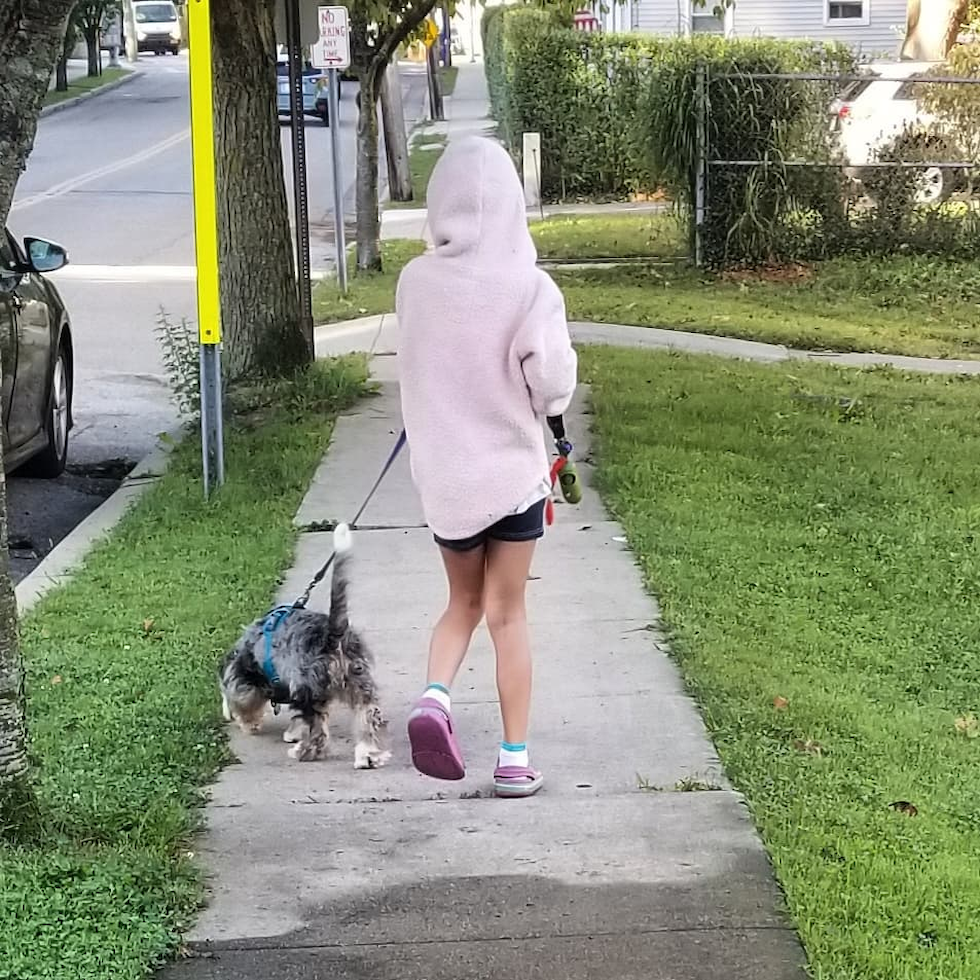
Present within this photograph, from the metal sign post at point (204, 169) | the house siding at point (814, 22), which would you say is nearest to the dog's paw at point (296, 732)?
the metal sign post at point (204, 169)

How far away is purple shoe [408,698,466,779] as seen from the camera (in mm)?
4246

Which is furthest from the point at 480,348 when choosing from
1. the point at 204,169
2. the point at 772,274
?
the point at 772,274

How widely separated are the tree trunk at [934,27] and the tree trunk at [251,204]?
15.8 m

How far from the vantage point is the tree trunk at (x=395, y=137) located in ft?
73.4

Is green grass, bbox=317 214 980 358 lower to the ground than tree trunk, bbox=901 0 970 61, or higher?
lower

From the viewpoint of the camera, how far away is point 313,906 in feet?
12.0

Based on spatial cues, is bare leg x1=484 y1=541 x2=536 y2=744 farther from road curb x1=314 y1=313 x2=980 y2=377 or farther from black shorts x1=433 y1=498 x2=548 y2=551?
road curb x1=314 y1=313 x2=980 y2=377

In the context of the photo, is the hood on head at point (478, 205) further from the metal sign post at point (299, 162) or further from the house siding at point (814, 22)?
the house siding at point (814, 22)

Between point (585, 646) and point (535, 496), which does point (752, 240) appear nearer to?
point (585, 646)

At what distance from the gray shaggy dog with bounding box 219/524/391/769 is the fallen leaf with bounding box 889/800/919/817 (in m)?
1.46

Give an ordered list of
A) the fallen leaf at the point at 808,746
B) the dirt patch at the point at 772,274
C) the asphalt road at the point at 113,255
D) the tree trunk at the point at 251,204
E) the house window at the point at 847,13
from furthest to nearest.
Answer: the house window at the point at 847,13, the dirt patch at the point at 772,274, the tree trunk at the point at 251,204, the asphalt road at the point at 113,255, the fallen leaf at the point at 808,746

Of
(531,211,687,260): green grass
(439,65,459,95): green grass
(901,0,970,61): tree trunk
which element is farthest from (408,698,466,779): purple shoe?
(439,65,459,95): green grass

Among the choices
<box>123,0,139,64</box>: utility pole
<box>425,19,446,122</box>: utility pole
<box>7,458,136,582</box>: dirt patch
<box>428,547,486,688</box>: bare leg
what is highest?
<box>123,0,139,64</box>: utility pole

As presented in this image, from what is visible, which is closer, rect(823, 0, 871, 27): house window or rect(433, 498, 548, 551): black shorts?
rect(433, 498, 548, 551): black shorts
